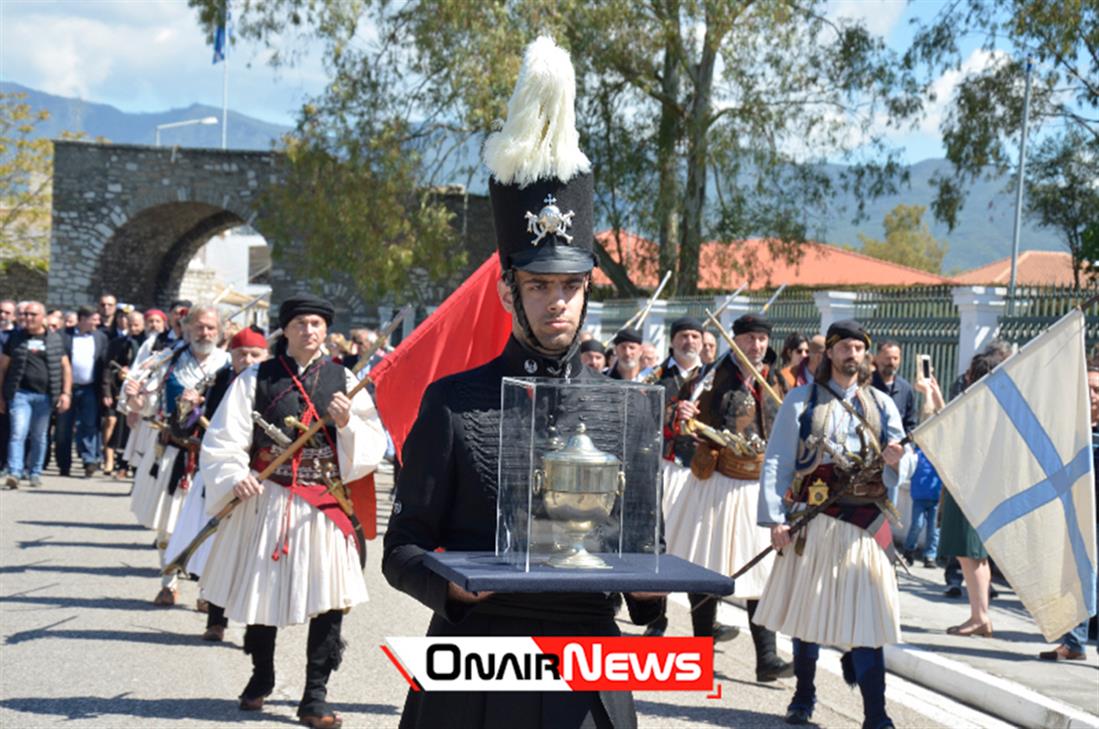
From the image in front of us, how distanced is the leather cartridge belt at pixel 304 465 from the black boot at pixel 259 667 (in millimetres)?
750

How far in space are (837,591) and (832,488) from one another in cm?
50

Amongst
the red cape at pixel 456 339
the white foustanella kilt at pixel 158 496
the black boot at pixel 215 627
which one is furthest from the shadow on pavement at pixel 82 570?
the red cape at pixel 456 339

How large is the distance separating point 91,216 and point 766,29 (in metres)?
22.1

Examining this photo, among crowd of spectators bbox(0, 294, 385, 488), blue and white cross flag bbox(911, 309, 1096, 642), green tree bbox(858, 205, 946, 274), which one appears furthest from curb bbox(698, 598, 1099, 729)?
green tree bbox(858, 205, 946, 274)

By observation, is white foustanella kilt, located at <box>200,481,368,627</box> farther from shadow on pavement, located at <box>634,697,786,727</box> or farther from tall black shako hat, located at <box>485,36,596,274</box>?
tall black shako hat, located at <box>485,36,596,274</box>

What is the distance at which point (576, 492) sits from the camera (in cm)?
302

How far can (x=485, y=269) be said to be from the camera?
6.04 m

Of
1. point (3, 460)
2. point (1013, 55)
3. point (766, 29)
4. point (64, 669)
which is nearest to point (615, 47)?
point (766, 29)

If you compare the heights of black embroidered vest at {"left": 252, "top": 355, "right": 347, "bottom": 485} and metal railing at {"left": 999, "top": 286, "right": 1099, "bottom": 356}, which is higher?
metal railing at {"left": 999, "top": 286, "right": 1099, "bottom": 356}

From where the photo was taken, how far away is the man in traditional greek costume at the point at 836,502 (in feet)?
22.7

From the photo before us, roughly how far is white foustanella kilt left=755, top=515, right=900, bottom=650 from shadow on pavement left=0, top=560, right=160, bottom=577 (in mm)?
6112

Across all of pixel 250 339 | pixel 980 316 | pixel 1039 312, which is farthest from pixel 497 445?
pixel 980 316

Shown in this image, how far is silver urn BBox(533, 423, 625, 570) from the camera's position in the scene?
3.02 metres

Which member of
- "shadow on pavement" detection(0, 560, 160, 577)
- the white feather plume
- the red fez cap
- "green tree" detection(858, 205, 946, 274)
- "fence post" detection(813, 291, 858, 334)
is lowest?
"shadow on pavement" detection(0, 560, 160, 577)
